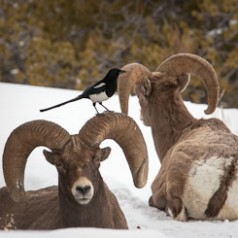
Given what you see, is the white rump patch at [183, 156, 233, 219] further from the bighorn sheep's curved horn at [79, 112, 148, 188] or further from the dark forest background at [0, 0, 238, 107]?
the dark forest background at [0, 0, 238, 107]

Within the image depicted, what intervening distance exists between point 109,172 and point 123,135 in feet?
10.8

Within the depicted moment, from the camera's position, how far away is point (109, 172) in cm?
1102

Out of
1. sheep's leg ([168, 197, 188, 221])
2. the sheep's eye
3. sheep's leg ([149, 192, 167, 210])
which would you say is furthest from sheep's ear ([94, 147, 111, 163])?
sheep's leg ([149, 192, 167, 210])

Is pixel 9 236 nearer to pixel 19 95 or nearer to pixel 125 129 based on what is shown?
pixel 125 129

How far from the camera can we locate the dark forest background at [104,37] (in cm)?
2381

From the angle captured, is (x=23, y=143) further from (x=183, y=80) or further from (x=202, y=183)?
(x=183, y=80)

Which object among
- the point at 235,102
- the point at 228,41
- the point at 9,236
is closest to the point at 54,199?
the point at 9,236

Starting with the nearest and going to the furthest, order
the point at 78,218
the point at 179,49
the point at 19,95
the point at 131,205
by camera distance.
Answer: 1. the point at 78,218
2. the point at 131,205
3. the point at 19,95
4. the point at 179,49

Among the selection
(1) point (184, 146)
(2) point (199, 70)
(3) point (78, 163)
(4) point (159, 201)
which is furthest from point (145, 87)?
(3) point (78, 163)

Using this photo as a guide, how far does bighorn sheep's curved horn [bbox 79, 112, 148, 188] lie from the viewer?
737 cm

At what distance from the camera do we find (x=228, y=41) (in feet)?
84.3

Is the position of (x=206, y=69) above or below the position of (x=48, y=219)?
above

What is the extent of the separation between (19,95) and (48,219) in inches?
296

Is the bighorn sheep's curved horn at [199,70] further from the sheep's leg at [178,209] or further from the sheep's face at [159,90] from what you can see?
the sheep's leg at [178,209]
